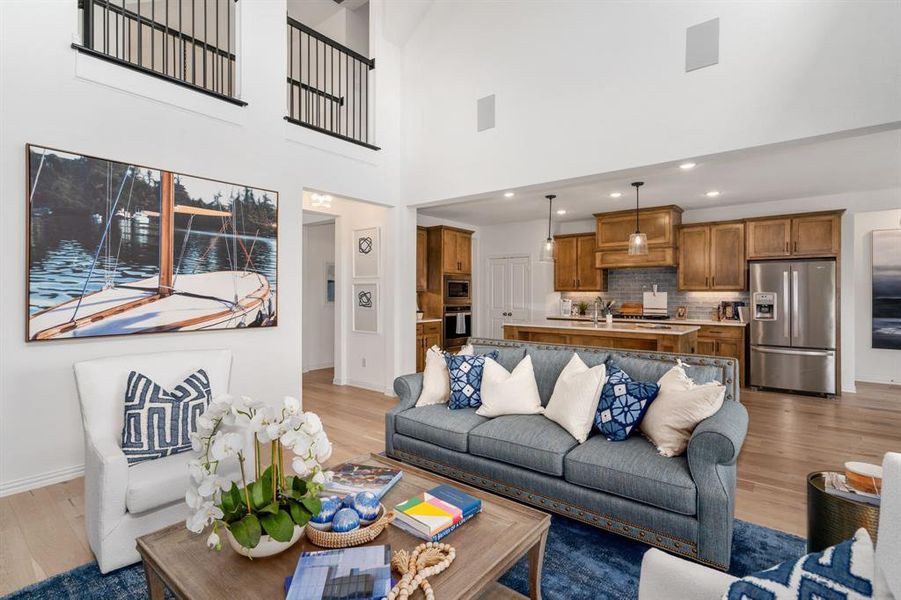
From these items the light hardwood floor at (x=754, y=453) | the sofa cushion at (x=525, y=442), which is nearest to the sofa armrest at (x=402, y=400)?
the light hardwood floor at (x=754, y=453)

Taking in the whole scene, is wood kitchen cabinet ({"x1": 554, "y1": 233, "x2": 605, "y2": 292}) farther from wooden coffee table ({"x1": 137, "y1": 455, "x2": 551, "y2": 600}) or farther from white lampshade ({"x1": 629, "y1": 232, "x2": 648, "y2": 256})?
wooden coffee table ({"x1": 137, "y1": 455, "x2": 551, "y2": 600})

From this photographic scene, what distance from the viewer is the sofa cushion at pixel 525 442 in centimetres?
240

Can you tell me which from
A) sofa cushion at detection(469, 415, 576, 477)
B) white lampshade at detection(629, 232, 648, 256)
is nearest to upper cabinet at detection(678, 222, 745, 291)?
white lampshade at detection(629, 232, 648, 256)

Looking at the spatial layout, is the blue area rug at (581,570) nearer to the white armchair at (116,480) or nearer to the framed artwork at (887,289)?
the white armchair at (116,480)

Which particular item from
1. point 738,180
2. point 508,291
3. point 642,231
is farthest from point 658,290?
point 508,291

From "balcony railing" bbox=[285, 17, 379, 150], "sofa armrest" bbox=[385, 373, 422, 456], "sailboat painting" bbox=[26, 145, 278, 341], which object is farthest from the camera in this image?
"balcony railing" bbox=[285, 17, 379, 150]

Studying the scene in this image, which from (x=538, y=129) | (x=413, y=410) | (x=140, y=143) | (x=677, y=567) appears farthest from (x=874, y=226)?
(x=140, y=143)

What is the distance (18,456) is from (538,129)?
4.80 meters

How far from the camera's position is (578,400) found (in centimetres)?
257

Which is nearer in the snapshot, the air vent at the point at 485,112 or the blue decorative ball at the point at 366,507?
the blue decorative ball at the point at 366,507

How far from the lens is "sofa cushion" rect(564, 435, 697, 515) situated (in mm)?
2010

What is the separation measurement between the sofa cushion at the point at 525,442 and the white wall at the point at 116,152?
7.83ft

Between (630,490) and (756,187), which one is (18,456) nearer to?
(630,490)

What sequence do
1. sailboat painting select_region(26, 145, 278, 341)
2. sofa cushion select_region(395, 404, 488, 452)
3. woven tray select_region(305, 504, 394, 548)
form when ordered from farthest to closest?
sailboat painting select_region(26, 145, 278, 341)
sofa cushion select_region(395, 404, 488, 452)
woven tray select_region(305, 504, 394, 548)
